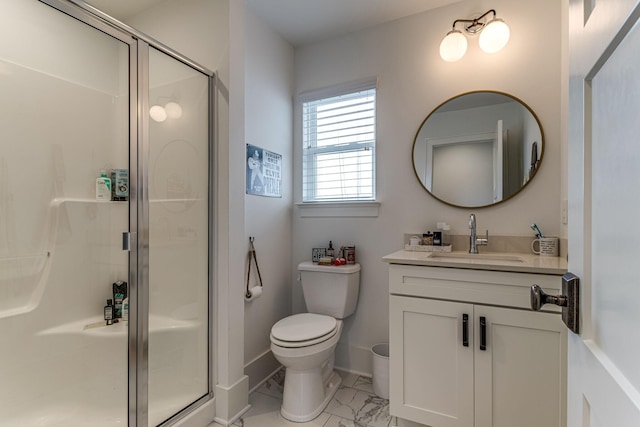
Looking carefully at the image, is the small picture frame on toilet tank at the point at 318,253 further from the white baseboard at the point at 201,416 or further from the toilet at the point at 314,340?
the white baseboard at the point at 201,416

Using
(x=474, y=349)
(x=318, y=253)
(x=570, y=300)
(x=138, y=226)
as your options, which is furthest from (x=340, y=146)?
(x=570, y=300)

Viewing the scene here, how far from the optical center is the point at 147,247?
1.50 m

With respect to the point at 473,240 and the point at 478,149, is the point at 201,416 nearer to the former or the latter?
the point at 473,240

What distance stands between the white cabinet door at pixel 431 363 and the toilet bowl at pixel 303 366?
15.5 inches

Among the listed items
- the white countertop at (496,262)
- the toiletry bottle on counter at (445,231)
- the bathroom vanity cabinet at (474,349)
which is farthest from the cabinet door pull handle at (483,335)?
the toiletry bottle on counter at (445,231)

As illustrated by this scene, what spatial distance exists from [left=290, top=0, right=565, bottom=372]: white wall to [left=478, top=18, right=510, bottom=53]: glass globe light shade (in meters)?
0.12

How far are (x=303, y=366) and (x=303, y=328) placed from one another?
198 millimetres

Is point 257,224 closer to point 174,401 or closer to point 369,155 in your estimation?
point 369,155

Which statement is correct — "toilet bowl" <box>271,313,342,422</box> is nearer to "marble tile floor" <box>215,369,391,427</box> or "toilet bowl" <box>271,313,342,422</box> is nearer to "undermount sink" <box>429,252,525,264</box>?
"marble tile floor" <box>215,369,391,427</box>

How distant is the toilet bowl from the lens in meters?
1.66

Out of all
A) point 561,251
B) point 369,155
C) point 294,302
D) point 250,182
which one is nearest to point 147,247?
point 250,182

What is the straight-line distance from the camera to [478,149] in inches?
76.9

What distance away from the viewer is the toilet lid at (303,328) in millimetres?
1688

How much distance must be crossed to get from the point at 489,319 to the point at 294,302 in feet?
4.81
